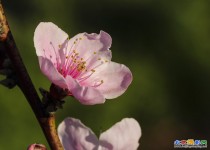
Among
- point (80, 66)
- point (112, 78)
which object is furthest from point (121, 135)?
point (80, 66)

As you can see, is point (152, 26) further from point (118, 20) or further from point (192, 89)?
point (192, 89)

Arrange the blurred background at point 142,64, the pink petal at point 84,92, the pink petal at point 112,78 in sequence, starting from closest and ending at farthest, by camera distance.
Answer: the pink petal at point 84,92
the pink petal at point 112,78
the blurred background at point 142,64

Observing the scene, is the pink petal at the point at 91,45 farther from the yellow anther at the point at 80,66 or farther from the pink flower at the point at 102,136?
the pink flower at the point at 102,136

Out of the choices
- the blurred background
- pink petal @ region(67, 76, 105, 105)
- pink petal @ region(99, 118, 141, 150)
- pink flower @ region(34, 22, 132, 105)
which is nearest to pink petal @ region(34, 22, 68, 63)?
pink flower @ region(34, 22, 132, 105)

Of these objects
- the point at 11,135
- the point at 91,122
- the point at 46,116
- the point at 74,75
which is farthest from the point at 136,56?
the point at 46,116

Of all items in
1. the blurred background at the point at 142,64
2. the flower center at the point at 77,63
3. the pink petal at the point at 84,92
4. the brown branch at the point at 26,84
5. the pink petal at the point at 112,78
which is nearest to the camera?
the brown branch at the point at 26,84

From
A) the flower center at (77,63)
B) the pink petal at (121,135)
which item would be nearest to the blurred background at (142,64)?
the flower center at (77,63)
